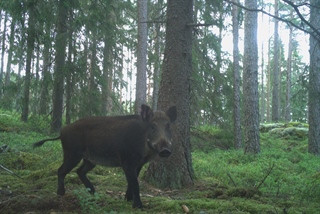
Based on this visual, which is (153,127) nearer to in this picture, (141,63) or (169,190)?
(169,190)

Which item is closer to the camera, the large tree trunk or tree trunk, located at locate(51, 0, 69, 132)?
the large tree trunk

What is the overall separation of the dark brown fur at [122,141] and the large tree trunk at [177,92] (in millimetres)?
1562

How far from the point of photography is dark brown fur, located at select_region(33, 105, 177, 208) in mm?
5309

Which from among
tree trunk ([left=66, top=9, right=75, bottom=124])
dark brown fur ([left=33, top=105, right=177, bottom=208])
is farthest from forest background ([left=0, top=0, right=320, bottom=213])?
dark brown fur ([left=33, top=105, right=177, bottom=208])

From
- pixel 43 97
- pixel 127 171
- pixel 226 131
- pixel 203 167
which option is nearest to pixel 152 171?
pixel 127 171

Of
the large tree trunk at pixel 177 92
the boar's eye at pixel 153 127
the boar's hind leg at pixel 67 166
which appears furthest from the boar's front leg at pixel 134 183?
the large tree trunk at pixel 177 92

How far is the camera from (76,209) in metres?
5.20

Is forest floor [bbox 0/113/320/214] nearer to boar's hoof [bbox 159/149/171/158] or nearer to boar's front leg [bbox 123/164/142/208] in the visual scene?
boar's front leg [bbox 123/164/142/208]

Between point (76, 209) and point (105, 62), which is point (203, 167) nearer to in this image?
point (76, 209)

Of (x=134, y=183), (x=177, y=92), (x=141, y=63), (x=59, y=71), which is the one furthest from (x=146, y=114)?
(x=141, y=63)

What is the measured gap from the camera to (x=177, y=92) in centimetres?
735

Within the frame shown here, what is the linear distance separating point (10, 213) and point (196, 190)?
367 centimetres

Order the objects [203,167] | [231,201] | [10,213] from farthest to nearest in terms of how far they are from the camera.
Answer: [203,167], [231,201], [10,213]

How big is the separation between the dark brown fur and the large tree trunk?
156cm
